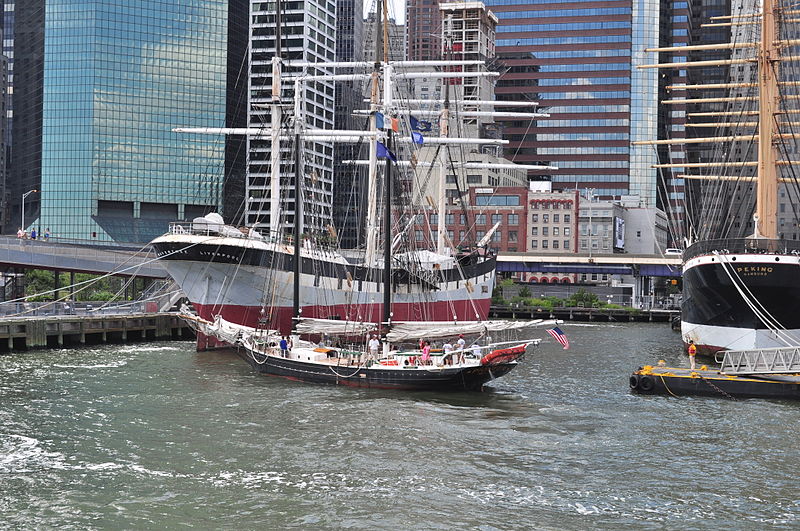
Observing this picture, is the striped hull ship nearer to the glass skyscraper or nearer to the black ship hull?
the black ship hull

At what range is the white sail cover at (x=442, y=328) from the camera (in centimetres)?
4656

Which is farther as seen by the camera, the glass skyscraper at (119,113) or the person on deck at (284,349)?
the glass skyscraper at (119,113)

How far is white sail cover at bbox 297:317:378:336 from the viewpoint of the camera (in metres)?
50.6

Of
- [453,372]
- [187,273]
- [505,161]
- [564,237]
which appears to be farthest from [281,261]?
[505,161]

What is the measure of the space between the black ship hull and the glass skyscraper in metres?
136

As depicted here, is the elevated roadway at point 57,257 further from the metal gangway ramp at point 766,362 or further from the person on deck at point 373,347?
the metal gangway ramp at point 766,362

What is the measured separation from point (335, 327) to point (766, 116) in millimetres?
35649

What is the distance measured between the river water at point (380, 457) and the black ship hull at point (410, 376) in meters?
0.73

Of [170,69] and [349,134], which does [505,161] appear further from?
[349,134]

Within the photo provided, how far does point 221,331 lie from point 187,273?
10.8 metres

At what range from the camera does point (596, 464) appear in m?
30.4

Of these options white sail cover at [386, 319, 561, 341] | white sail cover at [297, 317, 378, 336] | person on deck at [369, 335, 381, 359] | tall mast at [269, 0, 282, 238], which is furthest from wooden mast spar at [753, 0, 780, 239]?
tall mast at [269, 0, 282, 238]

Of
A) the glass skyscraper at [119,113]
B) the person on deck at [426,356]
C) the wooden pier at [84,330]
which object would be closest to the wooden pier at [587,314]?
the wooden pier at [84,330]

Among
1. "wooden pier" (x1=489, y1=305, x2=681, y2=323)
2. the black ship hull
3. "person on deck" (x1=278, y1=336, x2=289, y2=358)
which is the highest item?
"person on deck" (x1=278, y1=336, x2=289, y2=358)
